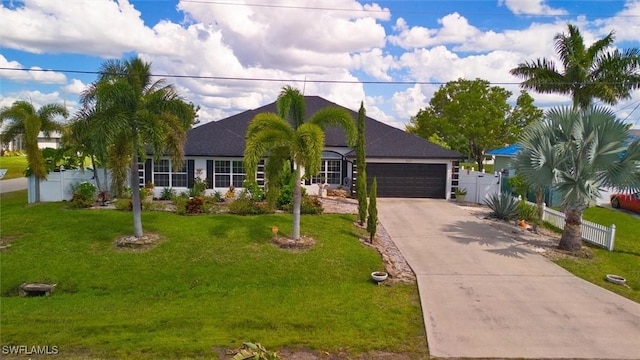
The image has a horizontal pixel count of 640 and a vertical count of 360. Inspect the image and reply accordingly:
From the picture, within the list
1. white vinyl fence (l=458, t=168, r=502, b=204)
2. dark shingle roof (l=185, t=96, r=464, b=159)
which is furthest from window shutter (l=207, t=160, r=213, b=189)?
white vinyl fence (l=458, t=168, r=502, b=204)

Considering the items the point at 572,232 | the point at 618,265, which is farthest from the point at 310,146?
the point at 618,265

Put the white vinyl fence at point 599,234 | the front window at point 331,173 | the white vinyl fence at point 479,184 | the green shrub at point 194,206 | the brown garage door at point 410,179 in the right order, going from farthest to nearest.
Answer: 1. the front window at point 331,173
2. the brown garage door at point 410,179
3. the white vinyl fence at point 479,184
4. the green shrub at point 194,206
5. the white vinyl fence at point 599,234

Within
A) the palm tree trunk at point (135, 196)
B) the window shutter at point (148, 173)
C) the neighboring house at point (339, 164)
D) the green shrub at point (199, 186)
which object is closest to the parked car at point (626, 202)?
the neighboring house at point (339, 164)

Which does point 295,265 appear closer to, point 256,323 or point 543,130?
point 256,323

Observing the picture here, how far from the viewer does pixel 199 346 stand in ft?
22.9

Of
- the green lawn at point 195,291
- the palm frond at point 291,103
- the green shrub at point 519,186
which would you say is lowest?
the green lawn at point 195,291

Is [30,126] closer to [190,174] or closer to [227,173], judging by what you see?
[190,174]

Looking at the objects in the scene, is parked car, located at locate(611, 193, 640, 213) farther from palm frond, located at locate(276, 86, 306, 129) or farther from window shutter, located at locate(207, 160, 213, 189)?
window shutter, located at locate(207, 160, 213, 189)

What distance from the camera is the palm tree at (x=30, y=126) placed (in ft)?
58.9

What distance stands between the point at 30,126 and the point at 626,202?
94.8 feet

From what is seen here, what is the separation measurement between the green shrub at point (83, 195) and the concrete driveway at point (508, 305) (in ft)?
41.9

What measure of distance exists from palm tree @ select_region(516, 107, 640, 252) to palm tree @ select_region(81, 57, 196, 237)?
36.9 ft

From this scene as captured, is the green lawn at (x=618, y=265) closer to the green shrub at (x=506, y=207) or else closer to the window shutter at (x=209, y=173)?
the green shrub at (x=506, y=207)

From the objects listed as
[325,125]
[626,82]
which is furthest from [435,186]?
[325,125]
